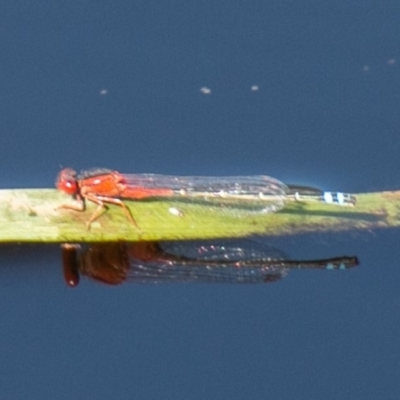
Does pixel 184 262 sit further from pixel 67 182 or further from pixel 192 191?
pixel 67 182

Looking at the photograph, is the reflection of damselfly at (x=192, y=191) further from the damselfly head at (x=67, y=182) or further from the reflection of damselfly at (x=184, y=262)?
the reflection of damselfly at (x=184, y=262)

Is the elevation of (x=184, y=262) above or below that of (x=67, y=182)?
below

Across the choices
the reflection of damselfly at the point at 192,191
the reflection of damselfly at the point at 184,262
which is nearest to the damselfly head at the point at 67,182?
the reflection of damselfly at the point at 192,191

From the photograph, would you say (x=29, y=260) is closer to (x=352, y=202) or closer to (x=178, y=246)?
(x=178, y=246)

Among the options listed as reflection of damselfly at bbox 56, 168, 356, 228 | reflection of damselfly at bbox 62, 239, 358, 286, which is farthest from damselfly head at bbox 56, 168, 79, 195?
reflection of damselfly at bbox 62, 239, 358, 286

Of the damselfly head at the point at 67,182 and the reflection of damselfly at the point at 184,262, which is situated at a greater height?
the damselfly head at the point at 67,182

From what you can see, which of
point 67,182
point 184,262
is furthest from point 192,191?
point 67,182
